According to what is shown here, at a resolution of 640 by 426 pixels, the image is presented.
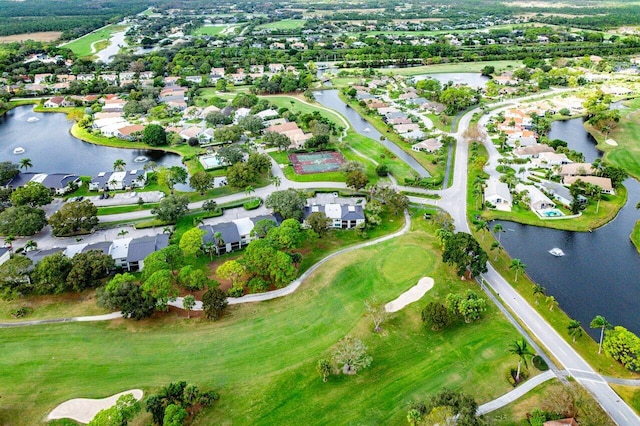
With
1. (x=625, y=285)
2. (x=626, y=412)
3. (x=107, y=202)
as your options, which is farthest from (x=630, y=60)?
(x=107, y=202)

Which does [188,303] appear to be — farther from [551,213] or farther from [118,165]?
[551,213]

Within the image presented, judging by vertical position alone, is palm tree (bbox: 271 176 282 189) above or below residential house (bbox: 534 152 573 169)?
above

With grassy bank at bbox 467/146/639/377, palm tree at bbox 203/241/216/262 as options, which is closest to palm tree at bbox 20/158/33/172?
palm tree at bbox 203/241/216/262

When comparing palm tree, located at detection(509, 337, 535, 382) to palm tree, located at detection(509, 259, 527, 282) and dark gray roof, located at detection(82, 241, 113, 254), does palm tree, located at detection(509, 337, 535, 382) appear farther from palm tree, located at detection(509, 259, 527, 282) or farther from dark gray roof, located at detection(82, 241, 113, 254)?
dark gray roof, located at detection(82, 241, 113, 254)

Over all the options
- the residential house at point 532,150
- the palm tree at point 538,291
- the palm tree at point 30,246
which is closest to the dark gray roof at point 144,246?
the palm tree at point 30,246

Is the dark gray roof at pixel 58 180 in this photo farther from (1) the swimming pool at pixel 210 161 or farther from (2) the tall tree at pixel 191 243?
(2) the tall tree at pixel 191 243

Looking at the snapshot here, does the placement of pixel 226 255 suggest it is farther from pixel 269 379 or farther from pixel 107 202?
pixel 107 202
